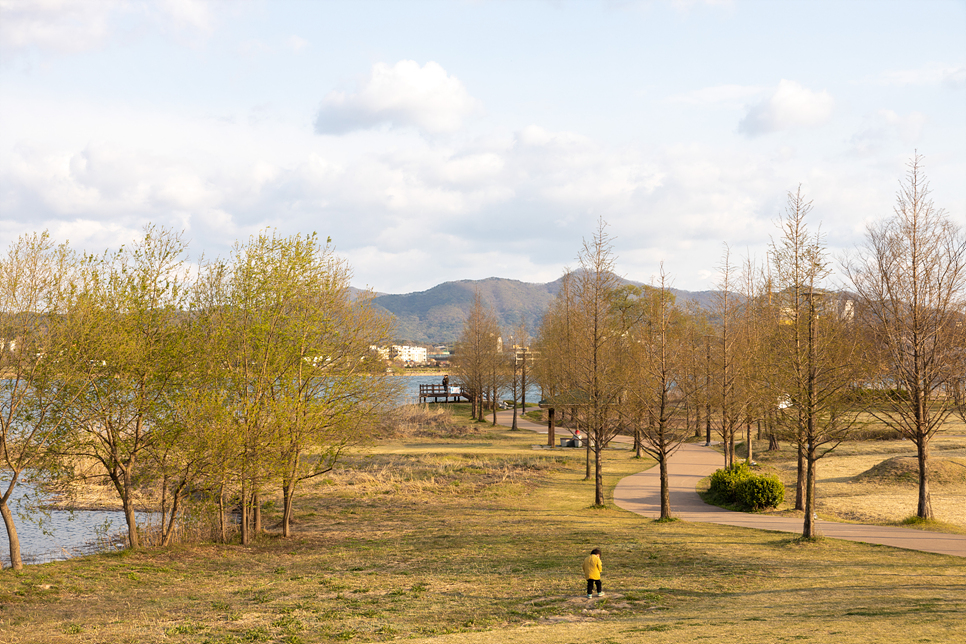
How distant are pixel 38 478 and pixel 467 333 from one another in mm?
50447

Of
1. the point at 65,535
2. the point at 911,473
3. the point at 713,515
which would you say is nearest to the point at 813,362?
the point at 713,515

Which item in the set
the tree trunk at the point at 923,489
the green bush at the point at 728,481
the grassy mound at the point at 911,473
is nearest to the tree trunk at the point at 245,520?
the green bush at the point at 728,481

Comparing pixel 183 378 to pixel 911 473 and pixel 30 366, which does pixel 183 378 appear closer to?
pixel 30 366

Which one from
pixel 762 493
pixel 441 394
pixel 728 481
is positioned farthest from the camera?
pixel 441 394

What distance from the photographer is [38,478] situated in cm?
1714

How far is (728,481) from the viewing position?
2781 centimetres

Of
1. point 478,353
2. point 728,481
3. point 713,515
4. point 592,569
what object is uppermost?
point 478,353

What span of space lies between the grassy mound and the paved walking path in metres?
8.06

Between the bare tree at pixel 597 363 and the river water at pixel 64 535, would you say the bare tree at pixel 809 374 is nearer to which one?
the bare tree at pixel 597 363

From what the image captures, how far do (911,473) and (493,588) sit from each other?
2567 centimetres

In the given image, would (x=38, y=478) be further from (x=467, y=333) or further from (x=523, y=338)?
(x=523, y=338)

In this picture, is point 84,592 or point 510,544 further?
point 510,544

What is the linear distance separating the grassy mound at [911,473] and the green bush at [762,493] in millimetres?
8097

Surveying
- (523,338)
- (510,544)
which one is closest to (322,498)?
(510,544)
